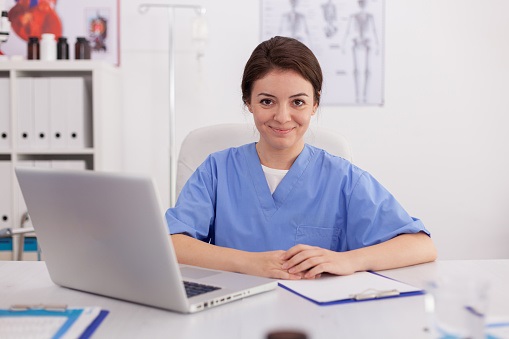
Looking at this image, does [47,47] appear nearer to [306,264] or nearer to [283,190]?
[283,190]

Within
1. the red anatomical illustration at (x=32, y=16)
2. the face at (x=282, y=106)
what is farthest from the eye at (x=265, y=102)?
the red anatomical illustration at (x=32, y=16)

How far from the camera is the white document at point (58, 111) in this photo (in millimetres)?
2607

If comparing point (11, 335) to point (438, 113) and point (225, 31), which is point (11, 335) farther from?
point (438, 113)

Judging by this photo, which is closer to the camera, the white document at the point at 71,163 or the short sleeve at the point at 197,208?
the short sleeve at the point at 197,208

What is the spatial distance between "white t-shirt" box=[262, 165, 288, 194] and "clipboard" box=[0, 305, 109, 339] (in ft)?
2.07

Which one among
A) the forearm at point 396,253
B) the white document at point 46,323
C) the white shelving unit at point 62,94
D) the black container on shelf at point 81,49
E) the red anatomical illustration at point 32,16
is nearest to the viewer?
the white document at point 46,323

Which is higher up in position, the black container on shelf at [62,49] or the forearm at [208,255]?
Answer: the black container on shelf at [62,49]

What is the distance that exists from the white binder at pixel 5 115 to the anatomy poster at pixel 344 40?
1.14 metres

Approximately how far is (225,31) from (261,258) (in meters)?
1.96

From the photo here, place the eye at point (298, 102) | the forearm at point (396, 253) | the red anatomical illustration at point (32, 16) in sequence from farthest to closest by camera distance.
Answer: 1. the red anatomical illustration at point (32, 16)
2. the eye at point (298, 102)
3. the forearm at point (396, 253)

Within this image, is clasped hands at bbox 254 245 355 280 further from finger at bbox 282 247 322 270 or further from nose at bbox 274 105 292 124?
nose at bbox 274 105 292 124

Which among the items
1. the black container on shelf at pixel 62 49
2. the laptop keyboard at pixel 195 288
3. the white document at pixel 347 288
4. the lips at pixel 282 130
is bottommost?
the white document at pixel 347 288

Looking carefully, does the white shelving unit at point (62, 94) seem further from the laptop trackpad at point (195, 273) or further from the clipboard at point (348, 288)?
the clipboard at point (348, 288)

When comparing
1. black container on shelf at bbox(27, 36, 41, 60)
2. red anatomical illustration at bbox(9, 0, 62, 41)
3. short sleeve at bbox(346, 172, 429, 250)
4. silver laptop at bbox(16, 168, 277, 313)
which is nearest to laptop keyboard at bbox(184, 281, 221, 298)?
silver laptop at bbox(16, 168, 277, 313)
